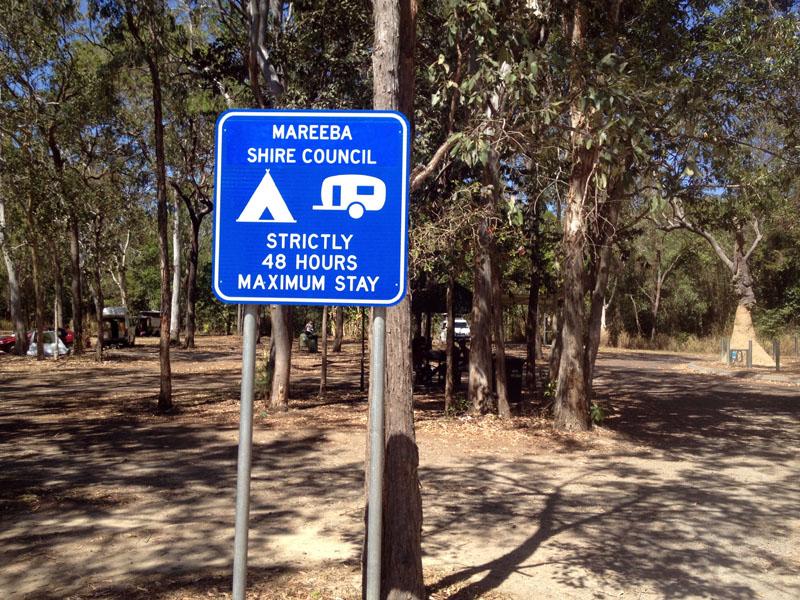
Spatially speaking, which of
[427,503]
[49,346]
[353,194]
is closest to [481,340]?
[427,503]

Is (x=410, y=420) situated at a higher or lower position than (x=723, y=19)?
lower

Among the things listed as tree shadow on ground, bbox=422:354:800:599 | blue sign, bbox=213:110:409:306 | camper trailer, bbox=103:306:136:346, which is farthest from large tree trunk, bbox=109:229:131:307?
blue sign, bbox=213:110:409:306

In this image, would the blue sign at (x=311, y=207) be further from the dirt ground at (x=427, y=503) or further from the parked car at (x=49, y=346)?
the parked car at (x=49, y=346)

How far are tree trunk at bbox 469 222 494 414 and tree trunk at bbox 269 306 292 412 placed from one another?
12.2 ft

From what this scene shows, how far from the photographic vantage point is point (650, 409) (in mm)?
18031

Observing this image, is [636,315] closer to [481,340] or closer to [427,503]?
[481,340]

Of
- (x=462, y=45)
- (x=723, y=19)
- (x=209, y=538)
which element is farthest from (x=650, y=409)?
(x=209, y=538)

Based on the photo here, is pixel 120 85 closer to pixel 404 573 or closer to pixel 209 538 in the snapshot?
pixel 209 538

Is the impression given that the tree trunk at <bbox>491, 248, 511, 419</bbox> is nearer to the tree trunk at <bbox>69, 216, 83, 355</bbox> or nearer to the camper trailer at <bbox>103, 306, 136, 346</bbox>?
the tree trunk at <bbox>69, 216, 83, 355</bbox>

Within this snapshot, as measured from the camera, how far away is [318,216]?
325 cm

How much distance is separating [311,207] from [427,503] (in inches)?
245

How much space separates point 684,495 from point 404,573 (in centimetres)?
569

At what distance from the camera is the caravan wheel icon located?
129 inches

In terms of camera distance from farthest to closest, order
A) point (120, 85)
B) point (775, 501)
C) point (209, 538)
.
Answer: point (120, 85)
point (775, 501)
point (209, 538)
